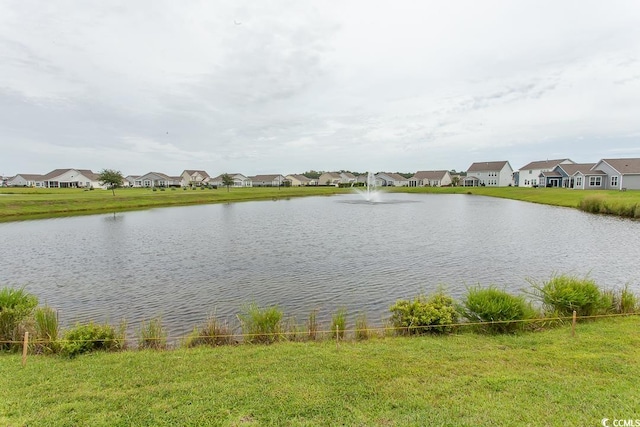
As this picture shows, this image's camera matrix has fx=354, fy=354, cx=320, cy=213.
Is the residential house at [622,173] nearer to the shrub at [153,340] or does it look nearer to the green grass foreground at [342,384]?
the green grass foreground at [342,384]

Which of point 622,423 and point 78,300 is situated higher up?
point 622,423

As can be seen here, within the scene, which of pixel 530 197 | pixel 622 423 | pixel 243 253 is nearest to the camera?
pixel 622 423

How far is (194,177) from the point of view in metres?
157

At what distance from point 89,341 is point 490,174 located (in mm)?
123923

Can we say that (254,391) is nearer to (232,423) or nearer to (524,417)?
(232,423)

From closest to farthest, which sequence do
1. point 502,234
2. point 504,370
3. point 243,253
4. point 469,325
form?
point 504,370 → point 469,325 → point 243,253 → point 502,234

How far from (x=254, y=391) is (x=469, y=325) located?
20.1 feet

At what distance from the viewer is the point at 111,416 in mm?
5262

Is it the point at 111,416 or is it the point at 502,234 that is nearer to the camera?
the point at 111,416

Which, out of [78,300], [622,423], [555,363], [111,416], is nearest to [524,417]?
[622,423]

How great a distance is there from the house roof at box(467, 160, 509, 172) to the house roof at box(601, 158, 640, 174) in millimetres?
46854

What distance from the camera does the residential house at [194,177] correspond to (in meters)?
152

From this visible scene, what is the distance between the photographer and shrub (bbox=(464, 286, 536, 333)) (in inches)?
361

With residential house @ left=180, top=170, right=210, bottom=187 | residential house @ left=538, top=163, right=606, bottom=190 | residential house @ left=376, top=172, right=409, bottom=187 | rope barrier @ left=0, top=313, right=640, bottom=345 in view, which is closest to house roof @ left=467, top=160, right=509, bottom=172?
residential house @ left=538, top=163, right=606, bottom=190
